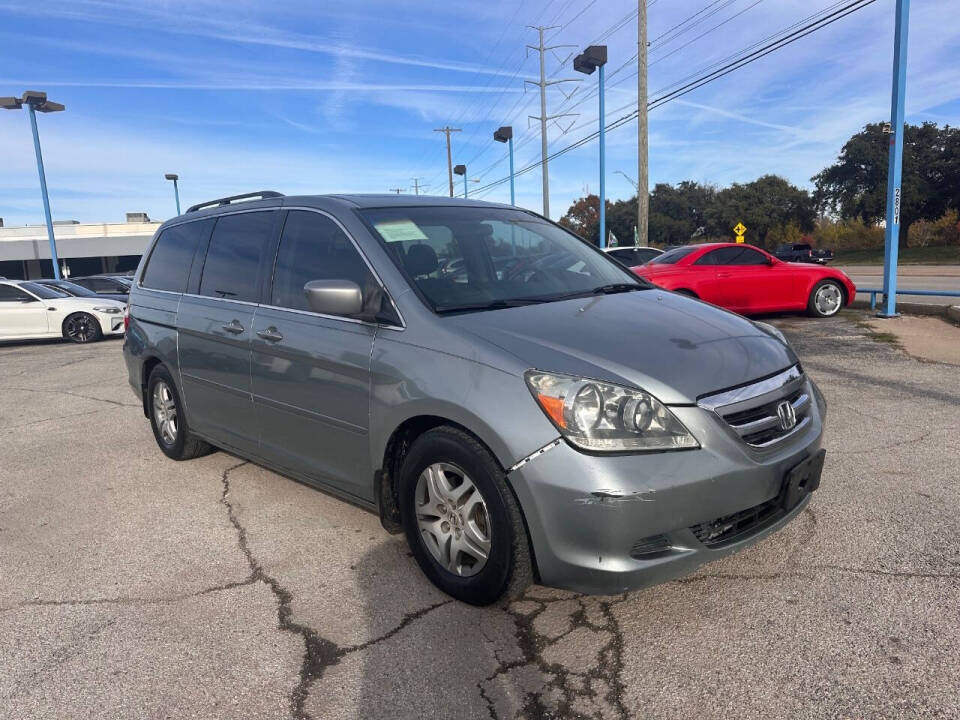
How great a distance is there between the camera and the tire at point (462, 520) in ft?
8.80

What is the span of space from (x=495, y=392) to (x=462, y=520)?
0.58m

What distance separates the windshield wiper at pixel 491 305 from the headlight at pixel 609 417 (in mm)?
719

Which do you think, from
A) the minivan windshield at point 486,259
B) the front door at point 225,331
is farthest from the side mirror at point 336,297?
the front door at point 225,331

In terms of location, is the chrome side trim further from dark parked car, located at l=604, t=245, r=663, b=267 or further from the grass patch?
the grass patch

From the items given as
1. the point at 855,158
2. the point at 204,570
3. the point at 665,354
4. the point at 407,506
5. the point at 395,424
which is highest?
the point at 855,158

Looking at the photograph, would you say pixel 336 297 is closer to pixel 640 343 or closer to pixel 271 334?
pixel 271 334

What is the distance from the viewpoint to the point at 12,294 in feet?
46.1

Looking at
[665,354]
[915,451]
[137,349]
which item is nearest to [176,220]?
[137,349]

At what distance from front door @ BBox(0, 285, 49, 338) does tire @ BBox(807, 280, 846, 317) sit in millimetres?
14466

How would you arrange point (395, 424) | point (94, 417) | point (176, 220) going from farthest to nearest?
point (94, 417) → point (176, 220) → point (395, 424)

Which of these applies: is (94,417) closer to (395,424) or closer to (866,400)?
(395,424)

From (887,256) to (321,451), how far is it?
443 inches

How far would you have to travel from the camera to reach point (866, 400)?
619 cm

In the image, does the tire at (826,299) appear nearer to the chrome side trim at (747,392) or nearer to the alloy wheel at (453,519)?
the chrome side trim at (747,392)
